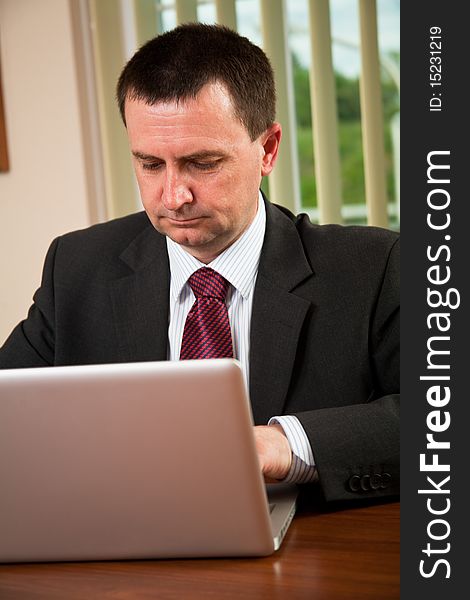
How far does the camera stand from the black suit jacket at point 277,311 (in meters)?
1.76

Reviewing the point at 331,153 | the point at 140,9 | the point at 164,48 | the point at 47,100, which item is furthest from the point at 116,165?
the point at 164,48

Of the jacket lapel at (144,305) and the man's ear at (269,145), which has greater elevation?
the man's ear at (269,145)

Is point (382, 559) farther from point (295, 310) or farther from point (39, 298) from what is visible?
point (39, 298)

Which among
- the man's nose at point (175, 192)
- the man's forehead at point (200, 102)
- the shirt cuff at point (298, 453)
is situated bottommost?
the shirt cuff at point (298, 453)

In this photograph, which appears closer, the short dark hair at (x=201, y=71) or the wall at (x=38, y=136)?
the short dark hair at (x=201, y=71)

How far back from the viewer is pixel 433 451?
108cm

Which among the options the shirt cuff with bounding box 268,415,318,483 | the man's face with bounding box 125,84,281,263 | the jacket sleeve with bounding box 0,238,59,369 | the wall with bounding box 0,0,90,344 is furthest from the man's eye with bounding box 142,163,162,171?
the wall with bounding box 0,0,90,344

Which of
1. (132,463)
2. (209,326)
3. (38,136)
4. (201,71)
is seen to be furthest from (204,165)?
(38,136)

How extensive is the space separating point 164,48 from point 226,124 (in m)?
0.20

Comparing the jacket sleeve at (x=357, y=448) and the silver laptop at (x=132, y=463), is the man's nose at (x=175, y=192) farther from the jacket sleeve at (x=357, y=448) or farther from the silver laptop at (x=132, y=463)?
the silver laptop at (x=132, y=463)

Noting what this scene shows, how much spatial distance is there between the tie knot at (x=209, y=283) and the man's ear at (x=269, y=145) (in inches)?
9.4

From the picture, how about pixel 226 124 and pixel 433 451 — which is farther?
pixel 226 124

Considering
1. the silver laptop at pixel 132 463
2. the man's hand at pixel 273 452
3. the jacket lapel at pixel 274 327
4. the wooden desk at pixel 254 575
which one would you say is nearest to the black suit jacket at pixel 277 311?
the jacket lapel at pixel 274 327

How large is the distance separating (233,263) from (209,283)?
0.07 m
